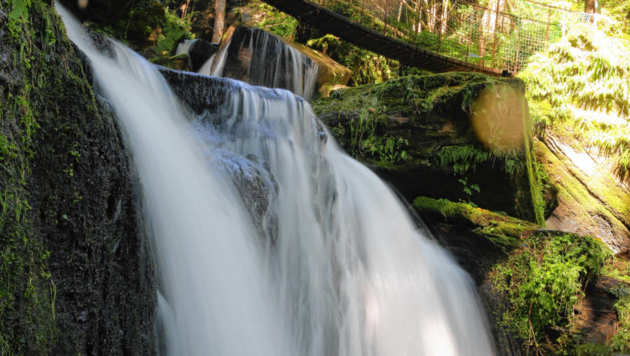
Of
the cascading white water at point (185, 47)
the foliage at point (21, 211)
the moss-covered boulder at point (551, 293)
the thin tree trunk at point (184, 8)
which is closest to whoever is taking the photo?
the foliage at point (21, 211)

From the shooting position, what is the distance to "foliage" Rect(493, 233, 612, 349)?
5493mm

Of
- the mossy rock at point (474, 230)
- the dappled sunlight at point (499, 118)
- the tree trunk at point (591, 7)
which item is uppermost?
the tree trunk at point (591, 7)

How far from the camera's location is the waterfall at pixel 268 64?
9.90 meters

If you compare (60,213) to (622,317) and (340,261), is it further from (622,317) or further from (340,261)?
(622,317)

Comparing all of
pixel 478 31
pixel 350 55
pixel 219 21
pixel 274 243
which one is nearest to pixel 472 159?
pixel 274 243

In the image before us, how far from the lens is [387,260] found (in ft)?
17.6

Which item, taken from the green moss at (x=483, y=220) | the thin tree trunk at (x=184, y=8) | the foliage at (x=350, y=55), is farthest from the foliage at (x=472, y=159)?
the thin tree trunk at (x=184, y=8)

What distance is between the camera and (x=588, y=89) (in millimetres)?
10523

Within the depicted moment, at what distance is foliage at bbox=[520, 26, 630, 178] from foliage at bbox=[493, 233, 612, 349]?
5.38 m

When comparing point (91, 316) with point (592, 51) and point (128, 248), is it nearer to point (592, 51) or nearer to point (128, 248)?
point (128, 248)

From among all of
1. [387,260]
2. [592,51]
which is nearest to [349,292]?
[387,260]

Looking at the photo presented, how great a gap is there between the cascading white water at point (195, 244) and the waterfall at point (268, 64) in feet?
19.2

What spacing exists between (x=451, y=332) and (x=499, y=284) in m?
1.18

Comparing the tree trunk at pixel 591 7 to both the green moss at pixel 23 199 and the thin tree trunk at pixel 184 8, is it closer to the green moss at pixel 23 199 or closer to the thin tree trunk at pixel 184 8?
the thin tree trunk at pixel 184 8
